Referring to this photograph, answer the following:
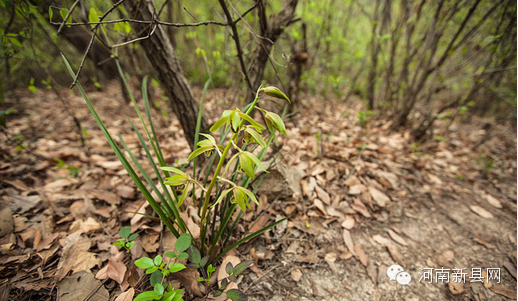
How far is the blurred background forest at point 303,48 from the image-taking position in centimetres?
161

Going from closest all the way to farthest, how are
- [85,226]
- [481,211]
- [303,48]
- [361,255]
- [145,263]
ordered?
[145,263] → [85,226] → [361,255] → [481,211] → [303,48]

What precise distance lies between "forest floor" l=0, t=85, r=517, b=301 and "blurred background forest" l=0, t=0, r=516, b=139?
25.5 inches

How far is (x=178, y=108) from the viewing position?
5.46ft

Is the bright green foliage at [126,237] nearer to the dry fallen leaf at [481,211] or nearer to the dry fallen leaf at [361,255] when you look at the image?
the dry fallen leaf at [361,255]

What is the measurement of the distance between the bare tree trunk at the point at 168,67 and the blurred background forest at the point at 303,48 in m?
0.05

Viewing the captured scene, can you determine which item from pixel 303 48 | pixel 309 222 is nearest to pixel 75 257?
pixel 309 222

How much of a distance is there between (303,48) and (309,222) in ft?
6.72

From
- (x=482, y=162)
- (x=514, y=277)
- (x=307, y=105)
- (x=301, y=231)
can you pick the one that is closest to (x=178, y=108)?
(x=301, y=231)

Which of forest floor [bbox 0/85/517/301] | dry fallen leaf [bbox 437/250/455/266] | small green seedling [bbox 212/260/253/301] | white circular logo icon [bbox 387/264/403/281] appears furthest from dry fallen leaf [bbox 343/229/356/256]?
small green seedling [bbox 212/260/253/301]

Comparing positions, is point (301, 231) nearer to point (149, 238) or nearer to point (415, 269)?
point (415, 269)

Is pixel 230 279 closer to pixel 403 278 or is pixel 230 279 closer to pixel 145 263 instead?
pixel 145 263

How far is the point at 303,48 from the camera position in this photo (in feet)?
8.01

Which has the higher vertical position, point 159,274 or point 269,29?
point 269,29

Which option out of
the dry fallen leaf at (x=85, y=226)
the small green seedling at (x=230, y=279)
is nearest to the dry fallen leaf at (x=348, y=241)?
the small green seedling at (x=230, y=279)
